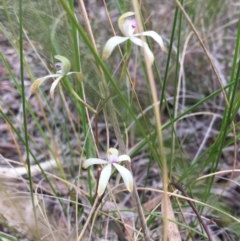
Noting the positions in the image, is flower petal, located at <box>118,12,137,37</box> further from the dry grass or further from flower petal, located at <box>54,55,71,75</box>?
the dry grass

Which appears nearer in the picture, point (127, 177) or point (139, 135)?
point (127, 177)

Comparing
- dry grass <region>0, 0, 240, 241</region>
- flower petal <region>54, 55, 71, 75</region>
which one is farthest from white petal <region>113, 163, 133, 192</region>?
dry grass <region>0, 0, 240, 241</region>

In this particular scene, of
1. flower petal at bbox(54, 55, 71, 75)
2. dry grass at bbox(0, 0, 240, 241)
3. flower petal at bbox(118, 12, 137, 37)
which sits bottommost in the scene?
dry grass at bbox(0, 0, 240, 241)

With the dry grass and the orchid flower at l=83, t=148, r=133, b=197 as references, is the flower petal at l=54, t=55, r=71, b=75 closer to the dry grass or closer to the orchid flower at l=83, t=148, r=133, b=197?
the orchid flower at l=83, t=148, r=133, b=197

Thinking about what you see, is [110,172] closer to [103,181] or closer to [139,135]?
[103,181]

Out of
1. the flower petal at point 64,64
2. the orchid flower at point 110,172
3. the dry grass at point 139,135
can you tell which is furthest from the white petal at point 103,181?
the dry grass at point 139,135

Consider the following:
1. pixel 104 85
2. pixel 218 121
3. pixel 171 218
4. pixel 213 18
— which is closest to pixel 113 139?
pixel 218 121

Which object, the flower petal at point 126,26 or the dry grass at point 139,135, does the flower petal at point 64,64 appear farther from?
the dry grass at point 139,135

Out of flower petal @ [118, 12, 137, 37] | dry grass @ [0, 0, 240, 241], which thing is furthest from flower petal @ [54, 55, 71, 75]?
dry grass @ [0, 0, 240, 241]

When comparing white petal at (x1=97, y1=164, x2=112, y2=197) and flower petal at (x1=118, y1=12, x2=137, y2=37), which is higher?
flower petal at (x1=118, y1=12, x2=137, y2=37)

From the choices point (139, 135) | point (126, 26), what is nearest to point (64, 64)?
point (126, 26)

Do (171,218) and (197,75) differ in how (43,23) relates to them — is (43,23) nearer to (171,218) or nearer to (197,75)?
(171,218)

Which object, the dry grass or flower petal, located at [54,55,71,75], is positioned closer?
flower petal, located at [54,55,71,75]
